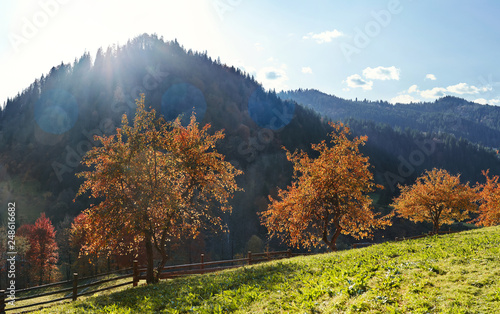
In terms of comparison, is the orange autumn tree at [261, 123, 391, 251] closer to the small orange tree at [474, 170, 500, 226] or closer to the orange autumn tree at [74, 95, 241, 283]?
the orange autumn tree at [74, 95, 241, 283]

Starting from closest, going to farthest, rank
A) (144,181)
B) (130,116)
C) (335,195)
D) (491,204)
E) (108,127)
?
(144,181)
(335,195)
(491,204)
(108,127)
(130,116)

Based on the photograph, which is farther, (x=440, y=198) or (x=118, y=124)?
(x=118, y=124)

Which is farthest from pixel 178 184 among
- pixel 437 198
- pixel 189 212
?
pixel 437 198

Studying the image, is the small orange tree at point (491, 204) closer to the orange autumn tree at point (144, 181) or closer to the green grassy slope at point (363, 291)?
the green grassy slope at point (363, 291)

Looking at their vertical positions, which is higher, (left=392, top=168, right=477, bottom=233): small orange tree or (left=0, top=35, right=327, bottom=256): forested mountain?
(left=0, top=35, right=327, bottom=256): forested mountain

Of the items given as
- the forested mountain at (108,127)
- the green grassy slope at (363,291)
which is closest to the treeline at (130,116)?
the forested mountain at (108,127)

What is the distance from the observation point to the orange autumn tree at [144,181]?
17484mm

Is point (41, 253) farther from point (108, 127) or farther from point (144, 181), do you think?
point (108, 127)

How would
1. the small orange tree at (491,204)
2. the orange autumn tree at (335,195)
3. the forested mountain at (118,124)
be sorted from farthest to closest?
the forested mountain at (118,124), the small orange tree at (491,204), the orange autumn tree at (335,195)

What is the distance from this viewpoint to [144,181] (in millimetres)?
18328

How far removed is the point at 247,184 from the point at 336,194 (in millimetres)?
82577

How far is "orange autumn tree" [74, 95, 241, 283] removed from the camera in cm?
1748

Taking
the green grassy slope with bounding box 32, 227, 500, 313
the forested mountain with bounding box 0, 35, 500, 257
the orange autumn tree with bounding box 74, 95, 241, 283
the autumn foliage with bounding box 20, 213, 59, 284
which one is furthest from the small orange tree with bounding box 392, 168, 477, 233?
the autumn foliage with bounding box 20, 213, 59, 284

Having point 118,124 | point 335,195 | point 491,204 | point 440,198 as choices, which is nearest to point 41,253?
point 335,195
